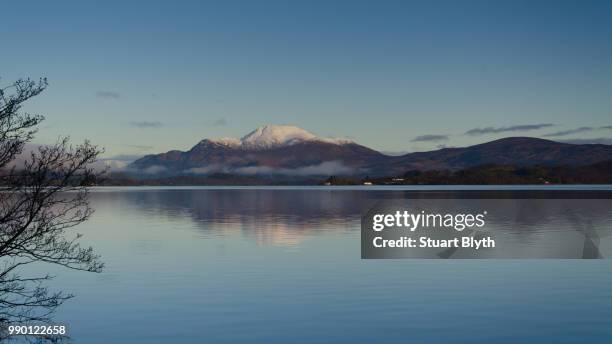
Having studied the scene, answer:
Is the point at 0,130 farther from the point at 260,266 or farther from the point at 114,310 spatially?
the point at 260,266

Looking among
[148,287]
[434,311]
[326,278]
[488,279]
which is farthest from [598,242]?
[148,287]

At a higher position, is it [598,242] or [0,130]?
[0,130]

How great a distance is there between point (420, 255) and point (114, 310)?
2735 cm

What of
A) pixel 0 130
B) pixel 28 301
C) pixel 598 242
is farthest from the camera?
pixel 598 242

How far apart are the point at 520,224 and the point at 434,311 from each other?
189 feet

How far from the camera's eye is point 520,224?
84188 mm

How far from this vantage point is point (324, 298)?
34062mm

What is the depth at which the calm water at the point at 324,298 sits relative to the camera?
87.1 ft

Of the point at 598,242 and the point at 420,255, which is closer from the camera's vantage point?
the point at 420,255

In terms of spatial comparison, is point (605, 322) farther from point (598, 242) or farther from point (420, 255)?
point (598, 242)

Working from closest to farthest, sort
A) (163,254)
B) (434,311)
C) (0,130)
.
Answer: (0,130)
(434,311)
(163,254)

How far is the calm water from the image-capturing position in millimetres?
26562

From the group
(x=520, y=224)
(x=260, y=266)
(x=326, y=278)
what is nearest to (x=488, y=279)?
(x=326, y=278)

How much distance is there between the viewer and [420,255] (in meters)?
52.1
